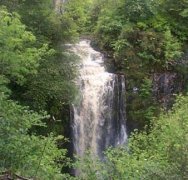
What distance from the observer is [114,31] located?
17578 millimetres

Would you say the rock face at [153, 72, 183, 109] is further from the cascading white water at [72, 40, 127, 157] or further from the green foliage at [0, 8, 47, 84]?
the green foliage at [0, 8, 47, 84]

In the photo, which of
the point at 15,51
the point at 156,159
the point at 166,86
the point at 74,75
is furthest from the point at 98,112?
the point at 156,159

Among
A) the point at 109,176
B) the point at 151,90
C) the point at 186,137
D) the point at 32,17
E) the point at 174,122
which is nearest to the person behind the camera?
the point at 109,176

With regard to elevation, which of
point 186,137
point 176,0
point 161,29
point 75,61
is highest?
point 176,0

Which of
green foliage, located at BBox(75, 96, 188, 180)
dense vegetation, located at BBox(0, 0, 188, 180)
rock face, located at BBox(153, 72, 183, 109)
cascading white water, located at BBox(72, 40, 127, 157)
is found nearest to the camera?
green foliage, located at BBox(75, 96, 188, 180)

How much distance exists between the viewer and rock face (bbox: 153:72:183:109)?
16172 millimetres

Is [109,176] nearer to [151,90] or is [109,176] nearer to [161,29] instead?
[151,90]

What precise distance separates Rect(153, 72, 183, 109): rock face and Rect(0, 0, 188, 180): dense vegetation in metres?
0.13

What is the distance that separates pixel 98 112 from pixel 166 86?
9.83ft

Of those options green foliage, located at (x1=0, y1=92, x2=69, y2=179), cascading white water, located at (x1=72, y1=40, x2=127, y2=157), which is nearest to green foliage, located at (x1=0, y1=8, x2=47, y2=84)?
green foliage, located at (x1=0, y1=92, x2=69, y2=179)

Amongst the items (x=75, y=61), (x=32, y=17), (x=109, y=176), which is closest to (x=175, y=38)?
(x=75, y=61)

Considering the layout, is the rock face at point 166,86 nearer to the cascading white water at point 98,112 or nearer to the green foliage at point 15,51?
the cascading white water at point 98,112

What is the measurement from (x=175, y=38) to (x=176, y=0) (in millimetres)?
1782

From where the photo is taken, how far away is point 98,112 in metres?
15.4
